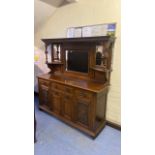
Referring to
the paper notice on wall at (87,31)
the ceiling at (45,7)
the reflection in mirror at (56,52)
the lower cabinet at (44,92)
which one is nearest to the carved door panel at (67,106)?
the lower cabinet at (44,92)

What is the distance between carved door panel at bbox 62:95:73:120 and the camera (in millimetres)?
2414

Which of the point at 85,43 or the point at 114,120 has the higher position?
the point at 85,43

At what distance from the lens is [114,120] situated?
2467 mm

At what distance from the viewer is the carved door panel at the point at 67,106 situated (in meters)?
2.41

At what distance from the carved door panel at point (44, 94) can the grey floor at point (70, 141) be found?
50 cm

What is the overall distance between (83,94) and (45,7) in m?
2.02

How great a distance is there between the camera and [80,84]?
230 cm

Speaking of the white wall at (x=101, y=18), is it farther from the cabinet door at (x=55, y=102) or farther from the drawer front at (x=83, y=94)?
the cabinet door at (x=55, y=102)

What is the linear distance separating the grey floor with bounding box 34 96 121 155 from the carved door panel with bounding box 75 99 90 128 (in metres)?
0.20
